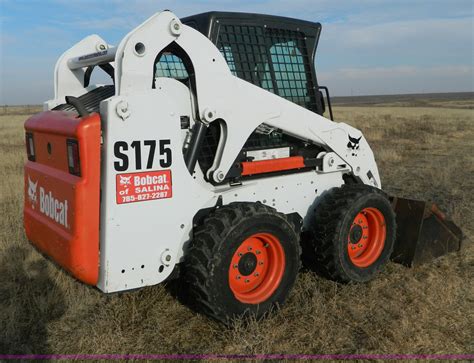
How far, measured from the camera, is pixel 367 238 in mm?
4820

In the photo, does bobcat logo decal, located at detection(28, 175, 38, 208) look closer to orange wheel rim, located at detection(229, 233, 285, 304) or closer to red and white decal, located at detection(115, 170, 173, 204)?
red and white decal, located at detection(115, 170, 173, 204)

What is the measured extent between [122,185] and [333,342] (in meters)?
1.97

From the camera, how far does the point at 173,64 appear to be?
4148mm

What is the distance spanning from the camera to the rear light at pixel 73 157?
10.2ft

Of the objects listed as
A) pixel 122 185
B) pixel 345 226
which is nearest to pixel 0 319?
pixel 122 185

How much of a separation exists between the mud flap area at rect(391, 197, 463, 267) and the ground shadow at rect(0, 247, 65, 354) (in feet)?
11.5

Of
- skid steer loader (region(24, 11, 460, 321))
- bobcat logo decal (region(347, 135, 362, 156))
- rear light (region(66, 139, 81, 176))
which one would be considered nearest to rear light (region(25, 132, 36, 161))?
skid steer loader (region(24, 11, 460, 321))

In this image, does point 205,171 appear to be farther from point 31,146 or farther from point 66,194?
point 31,146

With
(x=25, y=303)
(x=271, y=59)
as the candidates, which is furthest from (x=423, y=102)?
(x=25, y=303)

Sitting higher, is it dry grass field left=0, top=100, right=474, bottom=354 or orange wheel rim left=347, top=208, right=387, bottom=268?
orange wheel rim left=347, top=208, right=387, bottom=268

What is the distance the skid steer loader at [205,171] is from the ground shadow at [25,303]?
2.22 feet

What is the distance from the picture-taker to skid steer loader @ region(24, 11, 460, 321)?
313cm

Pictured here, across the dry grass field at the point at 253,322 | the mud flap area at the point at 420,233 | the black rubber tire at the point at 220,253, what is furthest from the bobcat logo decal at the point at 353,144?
the black rubber tire at the point at 220,253

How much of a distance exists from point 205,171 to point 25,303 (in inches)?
81.6
